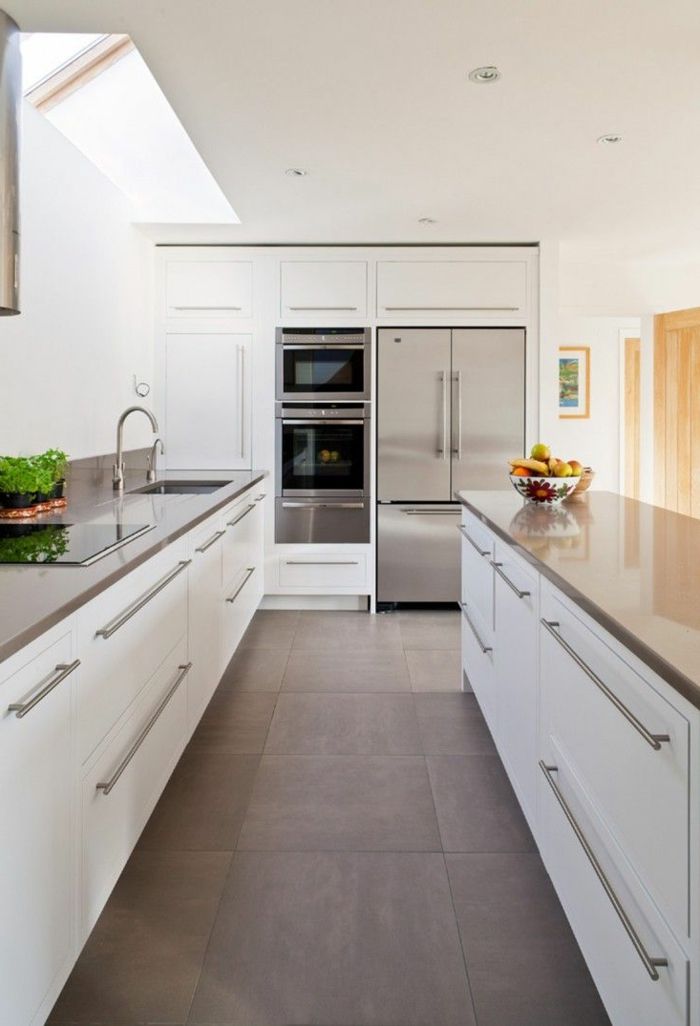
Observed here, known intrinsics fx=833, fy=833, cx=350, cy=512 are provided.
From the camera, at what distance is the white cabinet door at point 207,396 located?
5.21 m

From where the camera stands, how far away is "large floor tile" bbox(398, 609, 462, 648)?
4.57m

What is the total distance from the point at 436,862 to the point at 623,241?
4.19 metres

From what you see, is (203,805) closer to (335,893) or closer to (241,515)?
(335,893)

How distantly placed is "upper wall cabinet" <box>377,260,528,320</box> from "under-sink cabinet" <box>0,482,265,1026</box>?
2.95 meters

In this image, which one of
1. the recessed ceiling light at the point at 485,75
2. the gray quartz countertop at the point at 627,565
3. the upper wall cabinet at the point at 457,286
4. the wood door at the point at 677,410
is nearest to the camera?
the gray quartz countertop at the point at 627,565

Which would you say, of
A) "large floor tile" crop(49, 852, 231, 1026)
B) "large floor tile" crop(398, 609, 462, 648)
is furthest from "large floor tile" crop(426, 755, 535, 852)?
"large floor tile" crop(398, 609, 462, 648)

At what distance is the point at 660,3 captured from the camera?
2.29 metres

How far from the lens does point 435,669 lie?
4070 mm

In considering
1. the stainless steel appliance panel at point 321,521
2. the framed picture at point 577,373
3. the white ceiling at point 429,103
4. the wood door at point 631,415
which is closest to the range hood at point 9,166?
the white ceiling at point 429,103

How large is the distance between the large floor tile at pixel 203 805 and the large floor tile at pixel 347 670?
2.84 ft

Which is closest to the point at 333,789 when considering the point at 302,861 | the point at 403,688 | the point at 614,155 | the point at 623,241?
the point at 302,861

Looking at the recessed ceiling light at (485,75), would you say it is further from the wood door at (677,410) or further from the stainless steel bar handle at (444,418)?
the wood door at (677,410)

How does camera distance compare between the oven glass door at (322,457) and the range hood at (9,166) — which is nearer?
the range hood at (9,166)

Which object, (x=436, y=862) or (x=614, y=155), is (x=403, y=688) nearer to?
(x=436, y=862)
